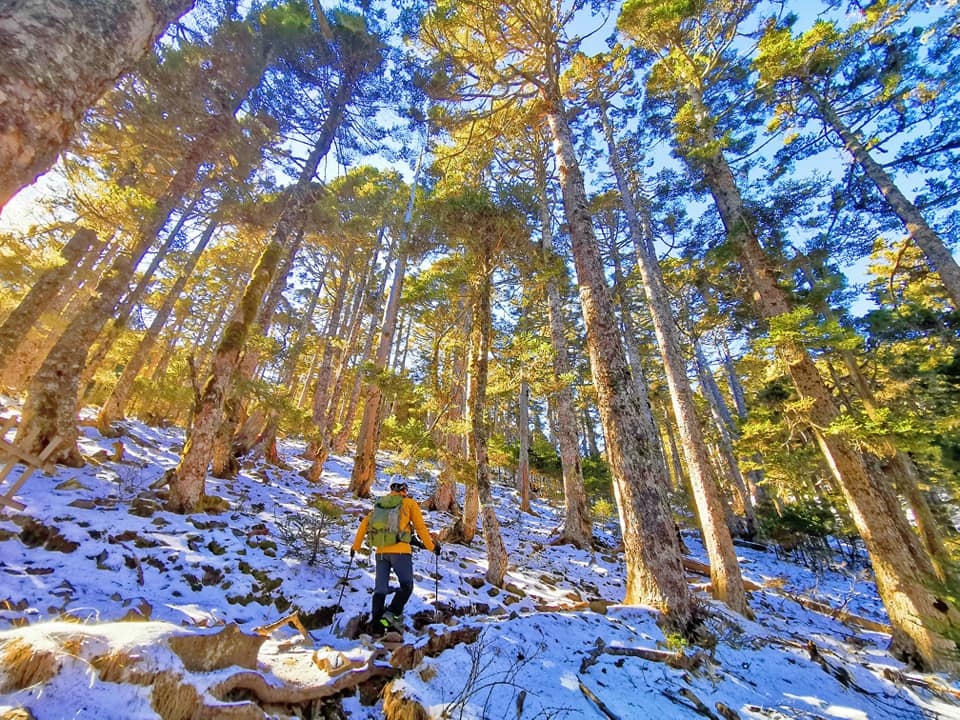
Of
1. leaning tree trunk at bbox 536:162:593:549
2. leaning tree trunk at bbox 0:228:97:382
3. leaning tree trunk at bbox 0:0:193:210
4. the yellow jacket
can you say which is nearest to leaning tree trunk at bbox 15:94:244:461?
leaning tree trunk at bbox 0:228:97:382

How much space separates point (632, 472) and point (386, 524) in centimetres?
332

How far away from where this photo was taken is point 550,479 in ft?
69.9

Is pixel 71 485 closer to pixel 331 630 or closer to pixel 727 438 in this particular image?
pixel 331 630

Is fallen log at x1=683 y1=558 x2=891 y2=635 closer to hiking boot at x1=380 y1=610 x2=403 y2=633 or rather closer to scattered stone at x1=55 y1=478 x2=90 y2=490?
hiking boot at x1=380 y1=610 x2=403 y2=633

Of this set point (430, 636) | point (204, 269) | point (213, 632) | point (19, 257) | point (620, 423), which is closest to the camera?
point (213, 632)

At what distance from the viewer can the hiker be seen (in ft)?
14.9

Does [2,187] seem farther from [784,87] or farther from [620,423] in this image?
[784,87]

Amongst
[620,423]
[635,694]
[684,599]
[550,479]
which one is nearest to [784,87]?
[620,423]

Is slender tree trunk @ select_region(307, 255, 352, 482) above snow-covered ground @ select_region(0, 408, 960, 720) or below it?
above

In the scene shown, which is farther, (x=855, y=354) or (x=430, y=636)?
(x=855, y=354)

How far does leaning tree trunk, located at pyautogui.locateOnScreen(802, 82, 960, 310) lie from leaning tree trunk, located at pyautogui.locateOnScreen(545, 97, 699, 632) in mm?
8810

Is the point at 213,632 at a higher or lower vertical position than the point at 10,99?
lower

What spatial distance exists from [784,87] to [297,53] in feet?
44.8

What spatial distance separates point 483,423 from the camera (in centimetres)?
673
